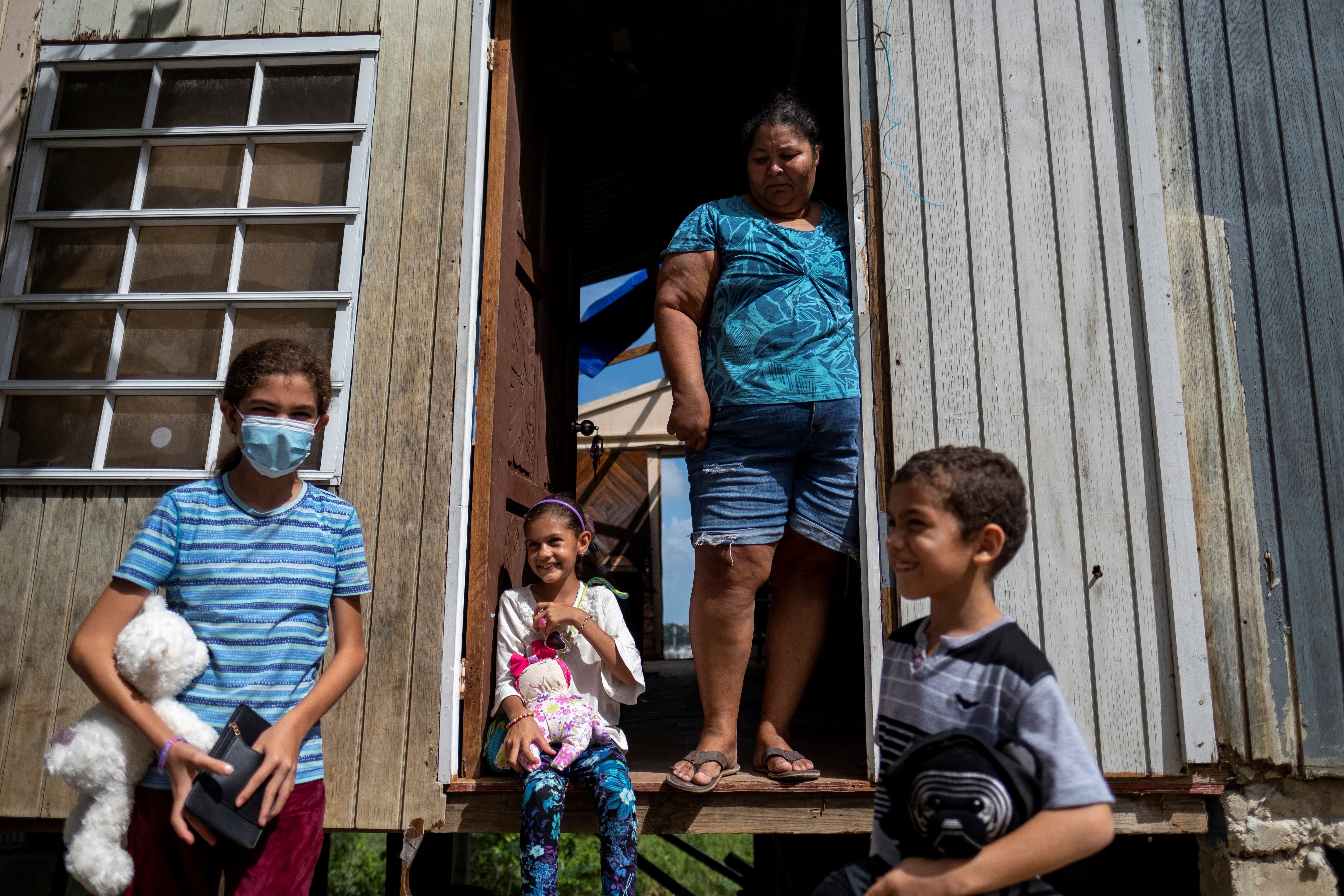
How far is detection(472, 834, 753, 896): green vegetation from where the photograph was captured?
30.8 feet

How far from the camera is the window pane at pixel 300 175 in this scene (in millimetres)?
3312

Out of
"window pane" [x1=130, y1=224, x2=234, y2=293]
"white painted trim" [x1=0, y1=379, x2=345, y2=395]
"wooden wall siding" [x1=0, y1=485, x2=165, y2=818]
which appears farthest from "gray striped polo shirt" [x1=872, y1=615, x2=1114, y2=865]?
"window pane" [x1=130, y1=224, x2=234, y2=293]

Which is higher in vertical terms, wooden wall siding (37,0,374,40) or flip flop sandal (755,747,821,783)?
wooden wall siding (37,0,374,40)

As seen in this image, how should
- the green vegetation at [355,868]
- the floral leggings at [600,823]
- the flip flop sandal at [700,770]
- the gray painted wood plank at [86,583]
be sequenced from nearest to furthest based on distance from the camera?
1. the floral leggings at [600,823]
2. the flip flop sandal at [700,770]
3. the gray painted wood plank at [86,583]
4. the green vegetation at [355,868]

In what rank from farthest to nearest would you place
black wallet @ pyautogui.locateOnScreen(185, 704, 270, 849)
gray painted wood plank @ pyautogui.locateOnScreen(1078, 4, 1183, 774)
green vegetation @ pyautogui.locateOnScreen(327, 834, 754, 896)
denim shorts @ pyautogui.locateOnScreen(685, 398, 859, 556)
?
green vegetation @ pyautogui.locateOnScreen(327, 834, 754, 896)
denim shorts @ pyautogui.locateOnScreen(685, 398, 859, 556)
gray painted wood plank @ pyautogui.locateOnScreen(1078, 4, 1183, 774)
black wallet @ pyautogui.locateOnScreen(185, 704, 270, 849)

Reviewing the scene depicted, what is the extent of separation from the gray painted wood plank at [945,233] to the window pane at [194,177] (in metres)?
2.53

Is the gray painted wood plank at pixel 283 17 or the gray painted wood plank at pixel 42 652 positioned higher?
the gray painted wood plank at pixel 283 17

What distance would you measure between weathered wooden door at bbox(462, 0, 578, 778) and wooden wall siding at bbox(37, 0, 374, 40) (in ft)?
1.55

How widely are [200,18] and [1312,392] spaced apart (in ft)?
13.9

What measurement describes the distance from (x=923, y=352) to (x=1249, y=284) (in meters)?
1.12

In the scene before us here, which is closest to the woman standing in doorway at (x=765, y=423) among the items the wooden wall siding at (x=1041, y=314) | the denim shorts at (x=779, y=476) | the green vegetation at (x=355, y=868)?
the denim shorts at (x=779, y=476)

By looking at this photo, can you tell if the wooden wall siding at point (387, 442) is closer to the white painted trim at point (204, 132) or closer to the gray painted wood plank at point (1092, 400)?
the white painted trim at point (204, 132)

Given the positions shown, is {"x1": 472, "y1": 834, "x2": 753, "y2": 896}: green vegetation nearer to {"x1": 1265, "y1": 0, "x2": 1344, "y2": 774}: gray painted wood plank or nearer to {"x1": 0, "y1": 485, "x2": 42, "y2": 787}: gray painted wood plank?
{"x1": 0, "y1": 485, "x2": 42, "y2": 787}: gray painted wood plank

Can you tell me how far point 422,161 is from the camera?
128 inches
